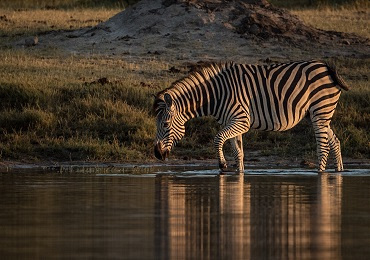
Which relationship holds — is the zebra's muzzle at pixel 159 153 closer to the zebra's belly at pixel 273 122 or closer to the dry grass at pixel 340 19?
the zebra's belly at pixel 273 122

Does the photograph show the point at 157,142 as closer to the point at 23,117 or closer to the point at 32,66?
the point at 23,117

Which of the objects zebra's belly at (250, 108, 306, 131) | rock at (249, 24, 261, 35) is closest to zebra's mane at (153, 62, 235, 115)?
zebra's belly at (250, 108, 306, 131)

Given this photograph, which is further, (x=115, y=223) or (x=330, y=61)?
(x=330, y=61)

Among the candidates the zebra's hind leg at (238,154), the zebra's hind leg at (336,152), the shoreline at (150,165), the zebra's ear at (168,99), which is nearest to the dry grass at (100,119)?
the shoreline at (150,165)

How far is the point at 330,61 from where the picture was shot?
95.3ft

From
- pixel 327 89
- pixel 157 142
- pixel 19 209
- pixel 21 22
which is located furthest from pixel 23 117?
pixel 21 22

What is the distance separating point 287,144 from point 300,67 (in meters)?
2.63

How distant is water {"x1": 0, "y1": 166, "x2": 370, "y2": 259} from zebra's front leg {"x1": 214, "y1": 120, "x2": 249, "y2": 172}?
16.3 inches

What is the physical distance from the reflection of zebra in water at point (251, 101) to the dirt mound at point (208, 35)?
37.4ft

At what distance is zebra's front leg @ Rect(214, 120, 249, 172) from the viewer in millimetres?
16703

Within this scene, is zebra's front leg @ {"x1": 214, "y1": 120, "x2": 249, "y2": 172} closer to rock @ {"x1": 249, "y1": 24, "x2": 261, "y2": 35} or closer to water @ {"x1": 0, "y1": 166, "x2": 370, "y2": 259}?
water @ {"x1": 0, "y1": 166, "x2": 370, "y2": 259}

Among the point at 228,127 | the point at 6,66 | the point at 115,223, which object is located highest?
the point at 6,66

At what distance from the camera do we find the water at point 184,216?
9078mm

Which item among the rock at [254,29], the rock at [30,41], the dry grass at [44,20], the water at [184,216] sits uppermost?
the dry grass at [44,20]
